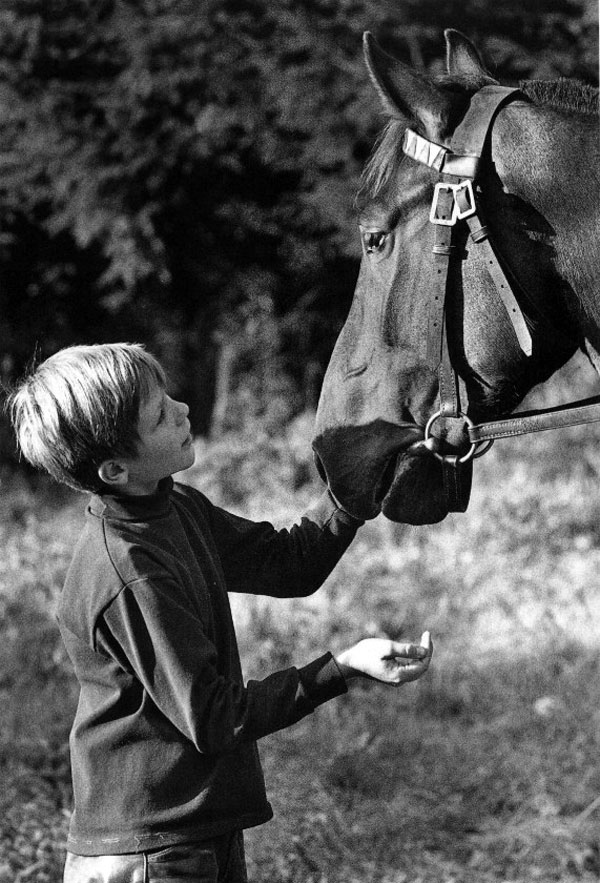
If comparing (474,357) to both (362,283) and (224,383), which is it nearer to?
(362,283)

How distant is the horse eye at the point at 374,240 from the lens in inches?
88.6

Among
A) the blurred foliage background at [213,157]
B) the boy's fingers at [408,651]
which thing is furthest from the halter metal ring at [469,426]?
the blurred foliage background at [213,157]

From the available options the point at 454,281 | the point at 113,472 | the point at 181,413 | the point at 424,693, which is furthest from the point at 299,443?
the point at 113,472

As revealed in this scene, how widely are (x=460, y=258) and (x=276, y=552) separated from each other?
2.23 feet

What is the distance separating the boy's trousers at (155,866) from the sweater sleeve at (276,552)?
1.72 ft

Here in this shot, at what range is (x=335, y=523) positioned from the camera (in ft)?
7.63

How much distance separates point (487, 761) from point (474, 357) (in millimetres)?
2417

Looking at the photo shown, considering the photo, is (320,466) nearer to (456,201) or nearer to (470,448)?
(470,448)

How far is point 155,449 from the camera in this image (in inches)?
78.0

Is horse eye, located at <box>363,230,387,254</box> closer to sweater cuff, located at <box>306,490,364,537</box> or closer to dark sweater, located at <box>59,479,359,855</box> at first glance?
sweater cuff, located at <box>306,490,364,537</box>

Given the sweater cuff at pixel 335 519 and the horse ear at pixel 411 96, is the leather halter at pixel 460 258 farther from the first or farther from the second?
the sweater cuff at pixel 335 519

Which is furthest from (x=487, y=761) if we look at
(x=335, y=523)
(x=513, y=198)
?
(x=513, y=198)

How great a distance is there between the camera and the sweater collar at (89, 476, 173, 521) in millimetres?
1974

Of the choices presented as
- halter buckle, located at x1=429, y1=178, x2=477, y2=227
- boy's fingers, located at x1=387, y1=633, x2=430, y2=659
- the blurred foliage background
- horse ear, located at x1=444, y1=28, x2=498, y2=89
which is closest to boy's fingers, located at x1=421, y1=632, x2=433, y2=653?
boy's fingers, located at x1=387, y1=633, x2=430, y2=659
